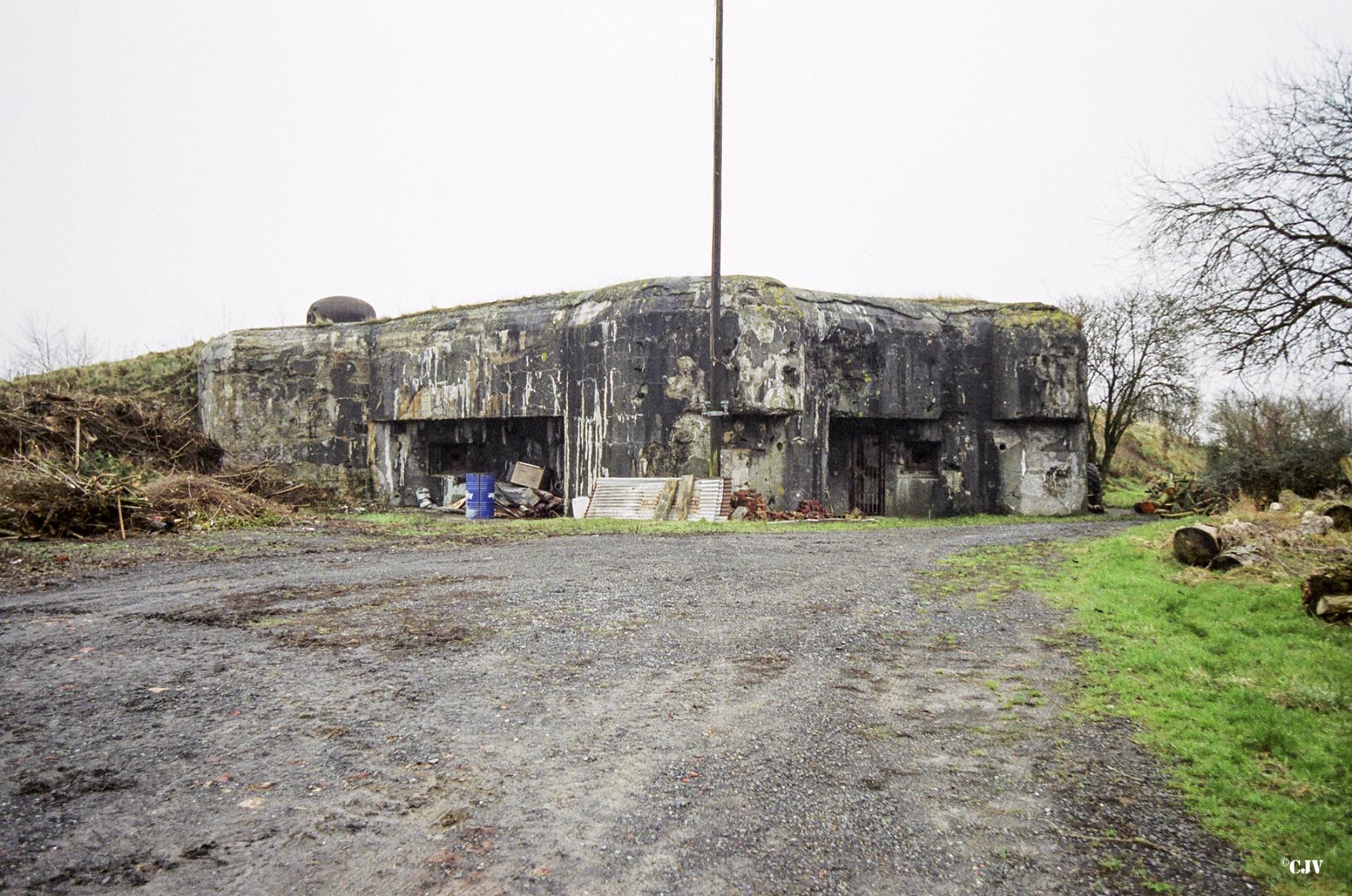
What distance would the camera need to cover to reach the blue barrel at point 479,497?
51.5ft

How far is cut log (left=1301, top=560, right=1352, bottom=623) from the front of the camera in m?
5.02

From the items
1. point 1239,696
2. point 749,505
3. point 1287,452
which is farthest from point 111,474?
point 1287,452

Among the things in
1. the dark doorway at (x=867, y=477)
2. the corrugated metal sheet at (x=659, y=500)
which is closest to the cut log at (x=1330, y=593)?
the corrugated metal sheet at (x=659, y=500)

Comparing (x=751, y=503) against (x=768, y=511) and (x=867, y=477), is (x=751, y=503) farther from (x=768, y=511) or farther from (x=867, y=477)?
(x=867, y=477)

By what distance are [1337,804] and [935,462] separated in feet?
44.8

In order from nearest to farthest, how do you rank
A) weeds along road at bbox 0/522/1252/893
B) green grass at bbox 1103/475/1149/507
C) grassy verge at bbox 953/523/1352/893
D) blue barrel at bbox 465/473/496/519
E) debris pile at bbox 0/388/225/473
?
weeds along road at bbox 0/522/1252/893 < grassy verge at bbox 953/523/1352/893 < debris pile at bbox 0/388/225/473 < blue barrel at bbox 465/473/496/519 < green grass at bbox 1103/475/1149/507

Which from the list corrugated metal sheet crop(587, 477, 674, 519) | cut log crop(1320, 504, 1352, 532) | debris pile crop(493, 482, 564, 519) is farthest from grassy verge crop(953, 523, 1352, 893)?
debris pile crop(493, 482, 564, 519)

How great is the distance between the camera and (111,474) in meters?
10.4

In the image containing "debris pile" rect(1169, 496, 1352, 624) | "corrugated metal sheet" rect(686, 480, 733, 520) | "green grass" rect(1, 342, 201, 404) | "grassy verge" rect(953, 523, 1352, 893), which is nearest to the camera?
"grassy verge" rect(953, 523, 1352, 893)

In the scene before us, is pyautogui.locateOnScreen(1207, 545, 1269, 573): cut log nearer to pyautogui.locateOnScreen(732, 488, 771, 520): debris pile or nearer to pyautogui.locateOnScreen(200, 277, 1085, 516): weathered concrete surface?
pyautogui.locateOnScreen(732, 488, 771, 520): debris pile

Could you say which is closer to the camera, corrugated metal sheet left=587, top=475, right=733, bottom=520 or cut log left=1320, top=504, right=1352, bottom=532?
cut log left=1320, top=504, right=1352, bottom=532

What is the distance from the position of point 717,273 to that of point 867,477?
5.15 metres

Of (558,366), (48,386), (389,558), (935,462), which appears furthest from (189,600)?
(48,386)

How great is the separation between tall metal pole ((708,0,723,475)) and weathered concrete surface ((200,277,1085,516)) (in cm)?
15
